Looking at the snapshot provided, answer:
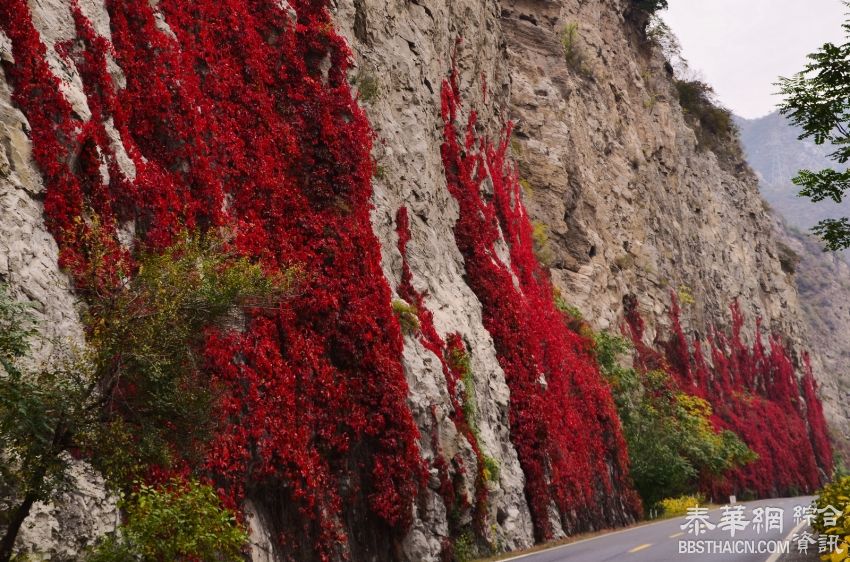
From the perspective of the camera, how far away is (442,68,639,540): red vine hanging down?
22719 mm

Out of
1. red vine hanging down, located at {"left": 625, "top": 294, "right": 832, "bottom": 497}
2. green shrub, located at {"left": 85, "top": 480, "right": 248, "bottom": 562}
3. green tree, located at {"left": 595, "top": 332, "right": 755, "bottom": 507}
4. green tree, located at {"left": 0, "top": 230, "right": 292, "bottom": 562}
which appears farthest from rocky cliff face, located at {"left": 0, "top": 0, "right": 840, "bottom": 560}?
green tree, located at {"left": 595, "top": 332, "right": 755, "bottom": 507}

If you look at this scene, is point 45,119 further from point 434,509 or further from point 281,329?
point 434,509

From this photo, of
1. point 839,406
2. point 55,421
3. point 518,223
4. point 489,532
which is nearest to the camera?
point 55,421

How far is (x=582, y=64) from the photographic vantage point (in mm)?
42906

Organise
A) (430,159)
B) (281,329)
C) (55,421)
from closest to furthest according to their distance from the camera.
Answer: (55,421) < (281,329) < (430,159)

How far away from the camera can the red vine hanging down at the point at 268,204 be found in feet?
39.0

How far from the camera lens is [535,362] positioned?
2430 centimetres

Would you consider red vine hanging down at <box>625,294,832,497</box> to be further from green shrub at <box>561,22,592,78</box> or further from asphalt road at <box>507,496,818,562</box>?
asphalt road at <box>507,496,818,562</box>

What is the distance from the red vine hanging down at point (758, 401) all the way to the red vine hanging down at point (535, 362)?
1223 cm

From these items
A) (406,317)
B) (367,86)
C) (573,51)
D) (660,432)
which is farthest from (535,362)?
(573,51)

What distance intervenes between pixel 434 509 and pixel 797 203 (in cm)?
18491

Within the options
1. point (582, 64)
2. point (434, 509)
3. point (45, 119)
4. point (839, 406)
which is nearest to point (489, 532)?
point (434, 509)

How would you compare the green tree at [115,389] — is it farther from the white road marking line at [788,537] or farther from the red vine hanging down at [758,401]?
the red vine hanging down at [758,401]

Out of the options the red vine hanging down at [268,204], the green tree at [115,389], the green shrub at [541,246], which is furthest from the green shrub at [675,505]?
the green tree at [115,389]
